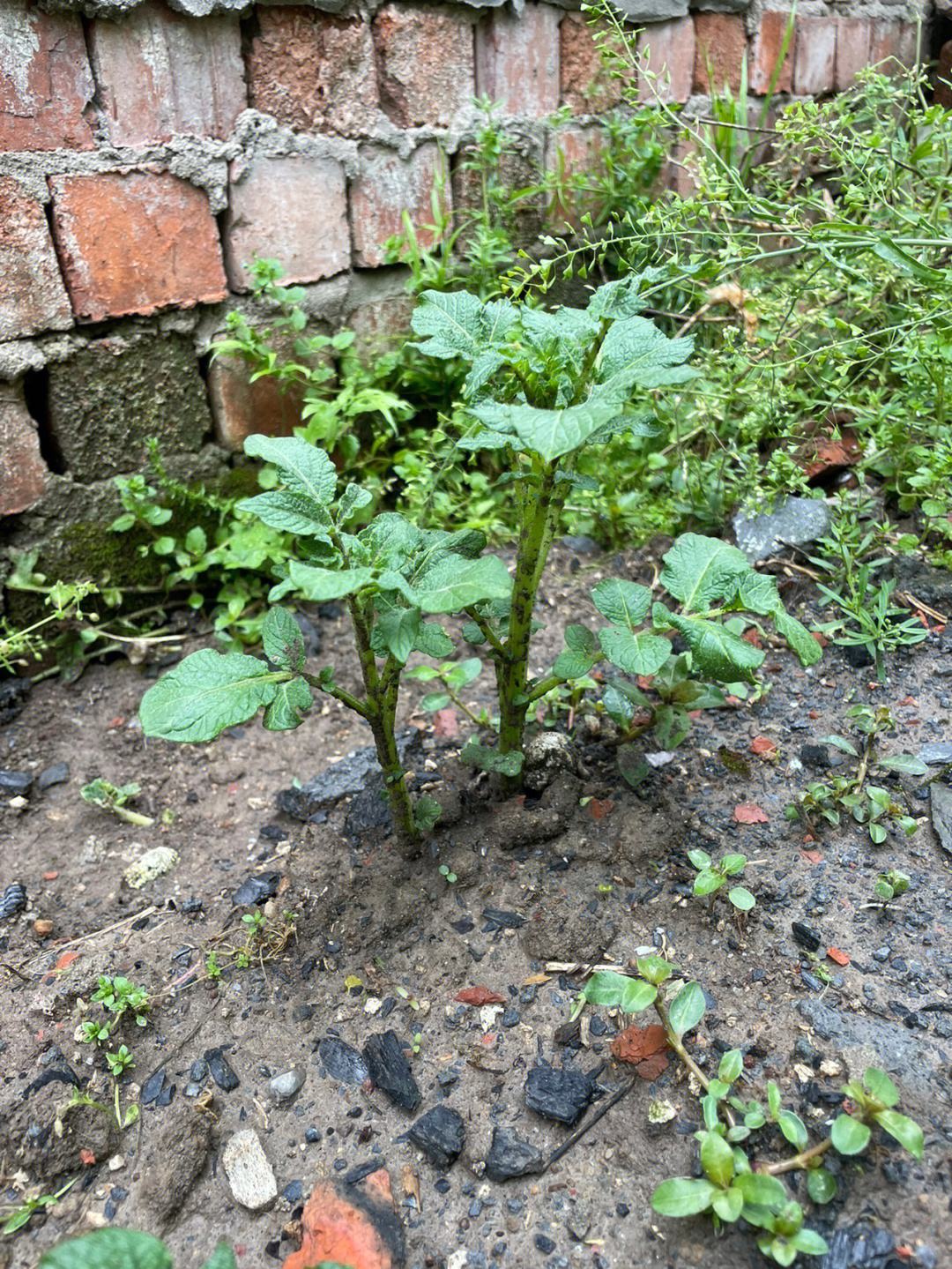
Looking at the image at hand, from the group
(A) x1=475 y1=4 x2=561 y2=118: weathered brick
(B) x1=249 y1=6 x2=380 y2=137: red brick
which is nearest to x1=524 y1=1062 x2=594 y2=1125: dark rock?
(B) x1=249 y1=6 x2=380 y2=137: red brick

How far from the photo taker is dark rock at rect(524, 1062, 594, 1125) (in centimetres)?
117

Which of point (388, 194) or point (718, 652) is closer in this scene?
point (718, 652)

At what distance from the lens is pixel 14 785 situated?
5.98 feet

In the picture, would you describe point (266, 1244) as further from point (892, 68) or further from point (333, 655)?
point (892, 68)

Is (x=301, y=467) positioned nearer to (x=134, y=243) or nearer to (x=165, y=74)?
(x=134, y=243)

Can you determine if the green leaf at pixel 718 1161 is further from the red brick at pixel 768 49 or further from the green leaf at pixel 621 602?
the red brick at pixel 768 49

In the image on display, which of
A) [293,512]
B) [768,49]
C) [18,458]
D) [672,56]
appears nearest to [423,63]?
[672,56]

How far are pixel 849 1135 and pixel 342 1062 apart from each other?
0.64 metres

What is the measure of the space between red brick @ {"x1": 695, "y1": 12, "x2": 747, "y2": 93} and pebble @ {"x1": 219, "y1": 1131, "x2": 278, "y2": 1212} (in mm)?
2988

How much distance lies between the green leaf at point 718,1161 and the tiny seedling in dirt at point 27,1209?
78 cm

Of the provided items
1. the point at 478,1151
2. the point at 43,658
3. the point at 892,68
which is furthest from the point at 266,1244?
the point at 892,68

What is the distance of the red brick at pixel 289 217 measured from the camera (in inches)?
82.5

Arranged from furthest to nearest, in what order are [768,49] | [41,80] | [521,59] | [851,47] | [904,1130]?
[851,47] → [768,49] → [521,59] → [41,80] → [904,1130]

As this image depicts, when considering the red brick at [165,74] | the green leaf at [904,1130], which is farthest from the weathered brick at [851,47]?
the green leaf at [904,1130]
